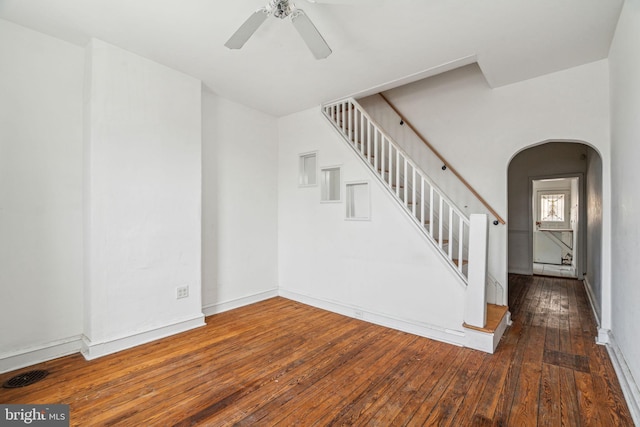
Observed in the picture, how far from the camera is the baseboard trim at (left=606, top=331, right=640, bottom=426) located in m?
1.84

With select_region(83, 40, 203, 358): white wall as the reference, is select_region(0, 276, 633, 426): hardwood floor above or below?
below

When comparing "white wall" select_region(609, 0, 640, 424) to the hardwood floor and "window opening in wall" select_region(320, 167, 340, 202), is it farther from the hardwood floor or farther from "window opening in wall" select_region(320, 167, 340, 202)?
"window opening in wall" select_region(320, 167, 340, 202)

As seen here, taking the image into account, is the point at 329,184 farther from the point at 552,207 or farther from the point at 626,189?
the point at 552,207

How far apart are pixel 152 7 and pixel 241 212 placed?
2.55 metres

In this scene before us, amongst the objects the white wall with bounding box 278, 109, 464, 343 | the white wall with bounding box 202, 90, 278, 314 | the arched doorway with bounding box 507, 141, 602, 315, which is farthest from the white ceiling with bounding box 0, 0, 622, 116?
the arched doorway with bounding box 507, 141, 602, 315

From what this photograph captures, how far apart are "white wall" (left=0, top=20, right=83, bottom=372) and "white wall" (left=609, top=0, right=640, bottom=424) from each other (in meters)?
4.52

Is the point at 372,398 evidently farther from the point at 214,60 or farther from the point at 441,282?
the point at 214,60

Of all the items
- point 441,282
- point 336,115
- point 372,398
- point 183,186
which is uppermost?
point 336,115

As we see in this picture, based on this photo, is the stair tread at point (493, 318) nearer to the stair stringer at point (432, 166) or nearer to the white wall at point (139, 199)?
the stair stringer at point (432, 166)

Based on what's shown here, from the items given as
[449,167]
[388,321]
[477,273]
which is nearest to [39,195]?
[388,321]

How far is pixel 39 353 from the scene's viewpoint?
2557 mm

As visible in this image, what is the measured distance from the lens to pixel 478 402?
80.3 inches

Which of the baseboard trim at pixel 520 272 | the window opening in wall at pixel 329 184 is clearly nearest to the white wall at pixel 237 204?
the window opening in wall at pixel 329 184

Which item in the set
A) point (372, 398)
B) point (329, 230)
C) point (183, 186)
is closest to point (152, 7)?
point (183, 186)
